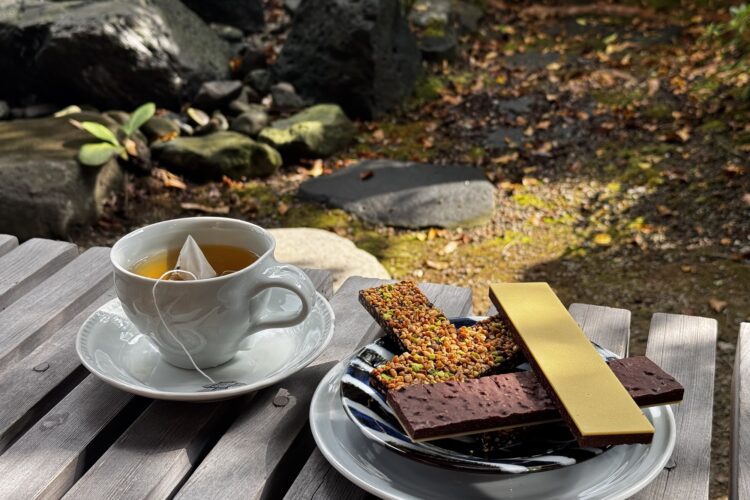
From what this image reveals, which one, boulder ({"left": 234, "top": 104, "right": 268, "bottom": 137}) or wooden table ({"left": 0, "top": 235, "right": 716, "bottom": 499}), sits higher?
wooden table ({"left": 0, "top": 235, "right": 716, "bottom": 499})

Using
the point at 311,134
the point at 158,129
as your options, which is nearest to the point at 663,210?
the point at 311,134

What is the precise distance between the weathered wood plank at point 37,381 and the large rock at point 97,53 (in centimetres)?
400

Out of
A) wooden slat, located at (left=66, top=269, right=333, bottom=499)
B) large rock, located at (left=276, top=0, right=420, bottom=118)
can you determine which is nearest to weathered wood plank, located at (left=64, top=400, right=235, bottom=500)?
wooden slat, located at (left=66, top=269, right=333, bottom=499)

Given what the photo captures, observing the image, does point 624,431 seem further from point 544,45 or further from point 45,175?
point 544,45

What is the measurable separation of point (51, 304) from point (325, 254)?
1.86 meters

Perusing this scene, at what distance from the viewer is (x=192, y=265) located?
4.00 feet

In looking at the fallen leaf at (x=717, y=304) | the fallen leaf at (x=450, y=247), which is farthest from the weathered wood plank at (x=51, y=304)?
the fallen leaf at (x=717, y=304)

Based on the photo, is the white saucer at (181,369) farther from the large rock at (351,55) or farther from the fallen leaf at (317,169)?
the large rock at (351,55)

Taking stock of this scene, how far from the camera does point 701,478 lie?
1033 mm

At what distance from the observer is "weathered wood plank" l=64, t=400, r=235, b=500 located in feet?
3.37

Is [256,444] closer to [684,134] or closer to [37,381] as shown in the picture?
[37,381]

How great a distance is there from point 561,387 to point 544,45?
5.97m

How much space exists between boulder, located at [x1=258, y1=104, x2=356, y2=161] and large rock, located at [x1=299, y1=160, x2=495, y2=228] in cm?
35

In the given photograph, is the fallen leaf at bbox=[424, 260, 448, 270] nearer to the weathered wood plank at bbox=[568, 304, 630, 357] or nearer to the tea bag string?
the weathered wood plank at bbox=[568, 304, 630, 357]
